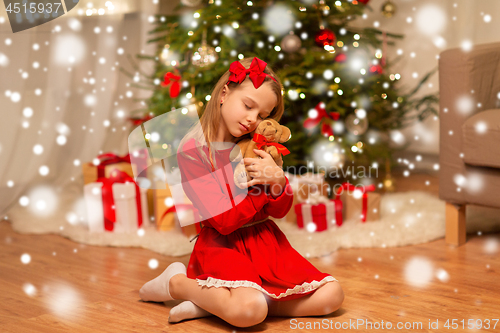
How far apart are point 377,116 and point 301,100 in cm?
45

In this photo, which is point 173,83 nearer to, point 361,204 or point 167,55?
point 167,55

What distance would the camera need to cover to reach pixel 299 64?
86.1 inches

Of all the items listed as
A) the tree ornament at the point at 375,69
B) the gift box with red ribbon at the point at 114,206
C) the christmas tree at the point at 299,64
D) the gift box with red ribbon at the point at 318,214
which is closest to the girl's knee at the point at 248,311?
the gift box with red ribbon at the point at 318,214

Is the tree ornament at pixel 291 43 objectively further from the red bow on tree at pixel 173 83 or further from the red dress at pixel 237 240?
the red dress at pixel 237 240

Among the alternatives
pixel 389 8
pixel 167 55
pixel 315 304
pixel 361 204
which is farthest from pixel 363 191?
pixel 389 8

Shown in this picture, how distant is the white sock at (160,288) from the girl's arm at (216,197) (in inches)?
7.2

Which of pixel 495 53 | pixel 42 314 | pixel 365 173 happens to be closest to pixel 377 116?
pixel 365 173

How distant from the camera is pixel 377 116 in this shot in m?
2.46

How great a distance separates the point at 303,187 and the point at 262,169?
32.8 inches

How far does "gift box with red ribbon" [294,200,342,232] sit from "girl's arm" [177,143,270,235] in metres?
0.73

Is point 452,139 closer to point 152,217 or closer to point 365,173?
point 365,173

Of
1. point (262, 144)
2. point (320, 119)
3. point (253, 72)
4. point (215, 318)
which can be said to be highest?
point (253, 72)

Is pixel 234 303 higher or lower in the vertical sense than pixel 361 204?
higher

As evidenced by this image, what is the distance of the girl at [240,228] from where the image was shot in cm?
113
